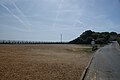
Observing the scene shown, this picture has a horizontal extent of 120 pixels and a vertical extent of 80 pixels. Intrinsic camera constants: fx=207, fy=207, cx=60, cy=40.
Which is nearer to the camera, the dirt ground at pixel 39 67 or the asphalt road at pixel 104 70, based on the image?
the dirt ground at pixel 39 67

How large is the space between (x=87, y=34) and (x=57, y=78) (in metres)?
110

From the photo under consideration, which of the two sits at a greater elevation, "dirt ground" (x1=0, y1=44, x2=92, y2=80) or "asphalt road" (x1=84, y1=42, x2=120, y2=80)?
"dirt ground" (x1=0, y1=44, x2=92, y2=80)

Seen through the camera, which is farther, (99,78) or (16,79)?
(99,78)

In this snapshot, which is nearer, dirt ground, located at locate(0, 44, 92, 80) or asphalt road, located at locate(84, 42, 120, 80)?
dirt ground, located at locate(0, 44, 92, 80)

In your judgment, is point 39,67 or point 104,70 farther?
point 39,67

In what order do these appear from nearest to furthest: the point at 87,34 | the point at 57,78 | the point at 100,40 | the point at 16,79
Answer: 1. the point at 16,79
2. the point at 57,78
3. the point at 100,40
4. the point at 87,34

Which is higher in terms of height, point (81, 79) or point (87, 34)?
point (87, 34)

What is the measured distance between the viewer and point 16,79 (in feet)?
32.6

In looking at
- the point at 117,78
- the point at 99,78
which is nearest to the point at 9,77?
the point at 99,78

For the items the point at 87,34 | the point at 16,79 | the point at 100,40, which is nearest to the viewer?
the point at 16,79

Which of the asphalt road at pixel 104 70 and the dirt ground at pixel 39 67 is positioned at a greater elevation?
the dirt ground at pixel 39 67

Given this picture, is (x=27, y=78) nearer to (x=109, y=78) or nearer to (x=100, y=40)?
(x=109, y=78)

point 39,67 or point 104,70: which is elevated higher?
point 39,67

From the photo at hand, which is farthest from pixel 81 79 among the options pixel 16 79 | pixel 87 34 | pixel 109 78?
pixel 87 34
